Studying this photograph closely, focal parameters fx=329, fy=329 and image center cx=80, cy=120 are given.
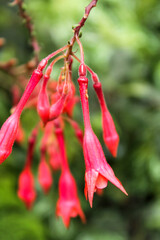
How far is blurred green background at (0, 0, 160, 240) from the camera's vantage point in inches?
82.8

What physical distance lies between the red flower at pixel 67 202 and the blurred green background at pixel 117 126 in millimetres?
848

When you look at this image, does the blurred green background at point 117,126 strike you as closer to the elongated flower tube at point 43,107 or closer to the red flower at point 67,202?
the red flower at point 67,202

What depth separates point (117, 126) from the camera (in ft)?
6.98

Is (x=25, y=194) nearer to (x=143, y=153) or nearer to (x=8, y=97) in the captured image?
(x=143, y=153)

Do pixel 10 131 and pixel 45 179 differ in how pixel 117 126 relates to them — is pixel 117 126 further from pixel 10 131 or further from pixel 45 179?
pixel 10 131

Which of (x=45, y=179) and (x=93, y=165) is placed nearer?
(x=93, y=165)

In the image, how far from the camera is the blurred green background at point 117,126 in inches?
82.8

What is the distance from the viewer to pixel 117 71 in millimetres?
2305

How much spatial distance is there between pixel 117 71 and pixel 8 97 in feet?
2.68

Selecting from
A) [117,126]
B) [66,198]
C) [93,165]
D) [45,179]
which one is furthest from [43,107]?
[117,126]

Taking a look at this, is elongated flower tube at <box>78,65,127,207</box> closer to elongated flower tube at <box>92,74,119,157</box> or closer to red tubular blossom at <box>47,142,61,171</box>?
elongated flower tube at <box>92,74,119,157</box>

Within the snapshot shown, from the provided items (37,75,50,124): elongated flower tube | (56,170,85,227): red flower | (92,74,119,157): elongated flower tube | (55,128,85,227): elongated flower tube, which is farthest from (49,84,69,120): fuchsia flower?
(56,170,85,227): red flower

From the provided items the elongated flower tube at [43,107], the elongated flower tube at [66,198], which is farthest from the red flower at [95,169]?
the elongated flower tube at [66,198]

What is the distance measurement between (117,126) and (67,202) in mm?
1000
